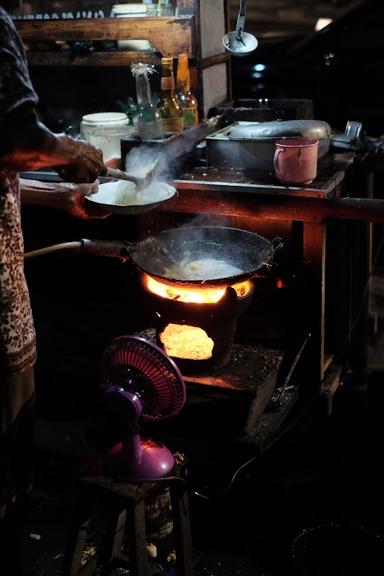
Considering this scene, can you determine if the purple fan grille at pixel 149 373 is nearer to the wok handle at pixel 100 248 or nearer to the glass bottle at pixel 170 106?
the wok handle at pixel 100 248

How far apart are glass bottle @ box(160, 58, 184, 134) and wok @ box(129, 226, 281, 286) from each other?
44.3 inches

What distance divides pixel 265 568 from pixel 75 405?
85.0 inches

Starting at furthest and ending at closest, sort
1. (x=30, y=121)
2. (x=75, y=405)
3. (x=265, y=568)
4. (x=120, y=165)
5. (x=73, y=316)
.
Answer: (x=73, y=316), (x=75, y=405), (x=120, y=165), (x=265, y=568), (x=30, y=121)

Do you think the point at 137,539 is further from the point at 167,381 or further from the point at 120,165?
the point at 120,165

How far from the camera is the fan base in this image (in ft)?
10.9

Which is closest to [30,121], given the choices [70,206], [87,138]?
[70,206]

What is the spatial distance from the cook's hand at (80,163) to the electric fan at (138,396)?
837mm

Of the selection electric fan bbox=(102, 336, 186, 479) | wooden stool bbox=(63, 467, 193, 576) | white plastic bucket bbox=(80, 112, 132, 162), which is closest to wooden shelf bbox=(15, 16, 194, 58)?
white plastic bucket bbox=(80, 112, 132, 162)

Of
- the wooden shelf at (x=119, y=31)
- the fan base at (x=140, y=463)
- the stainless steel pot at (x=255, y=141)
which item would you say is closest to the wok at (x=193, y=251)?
the stainless steel pot at (x=255, y=141)

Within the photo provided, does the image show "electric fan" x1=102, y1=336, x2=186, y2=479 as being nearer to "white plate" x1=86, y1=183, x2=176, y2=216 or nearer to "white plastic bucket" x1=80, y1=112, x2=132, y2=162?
"white plate" x1=86, y1=183, x2=176, y2=216

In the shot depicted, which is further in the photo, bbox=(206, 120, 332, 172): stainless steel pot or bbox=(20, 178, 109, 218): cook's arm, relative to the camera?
bbox=(206, 120, 332, 172): stainless steel pot

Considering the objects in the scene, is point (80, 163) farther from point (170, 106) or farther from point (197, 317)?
point (170, 106)

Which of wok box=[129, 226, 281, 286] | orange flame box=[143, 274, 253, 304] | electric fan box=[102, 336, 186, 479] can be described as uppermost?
wok box=[129, 226, 281, 286]

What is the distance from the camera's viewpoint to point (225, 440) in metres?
4.30
